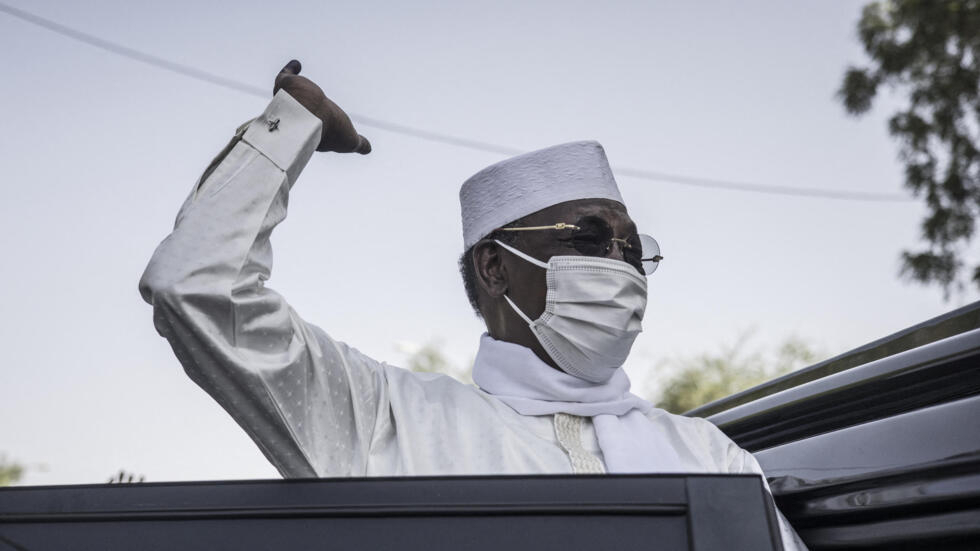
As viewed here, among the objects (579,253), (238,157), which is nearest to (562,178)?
(579,253)

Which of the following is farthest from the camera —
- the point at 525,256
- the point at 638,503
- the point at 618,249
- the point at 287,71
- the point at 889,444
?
the point at 525,256

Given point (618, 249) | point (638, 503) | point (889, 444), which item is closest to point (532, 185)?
point (618, 249)

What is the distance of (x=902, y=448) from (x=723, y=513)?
490 millimetres

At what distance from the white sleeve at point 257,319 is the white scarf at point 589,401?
20.0 inches

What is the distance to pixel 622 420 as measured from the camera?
248cm

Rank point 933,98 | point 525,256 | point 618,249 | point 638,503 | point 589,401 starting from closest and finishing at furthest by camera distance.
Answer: point 638,503 → point 589,401 → point 618,249 → point 525,256 → point 933,98

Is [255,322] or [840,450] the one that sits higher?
[255,322]

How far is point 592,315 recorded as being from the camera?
254 centimetres

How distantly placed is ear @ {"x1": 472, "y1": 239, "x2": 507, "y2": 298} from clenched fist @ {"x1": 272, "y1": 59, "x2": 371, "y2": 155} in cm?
75

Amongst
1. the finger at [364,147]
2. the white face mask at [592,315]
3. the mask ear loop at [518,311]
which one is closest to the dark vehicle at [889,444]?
the white face mask at [592,315]

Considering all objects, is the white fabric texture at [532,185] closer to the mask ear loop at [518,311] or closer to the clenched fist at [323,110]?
the mask ear loop at [518,311]

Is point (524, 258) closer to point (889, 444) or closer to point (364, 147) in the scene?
point (364, 147)

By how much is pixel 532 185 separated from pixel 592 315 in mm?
608

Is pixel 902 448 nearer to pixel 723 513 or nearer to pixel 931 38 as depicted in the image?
pixel 723 513
